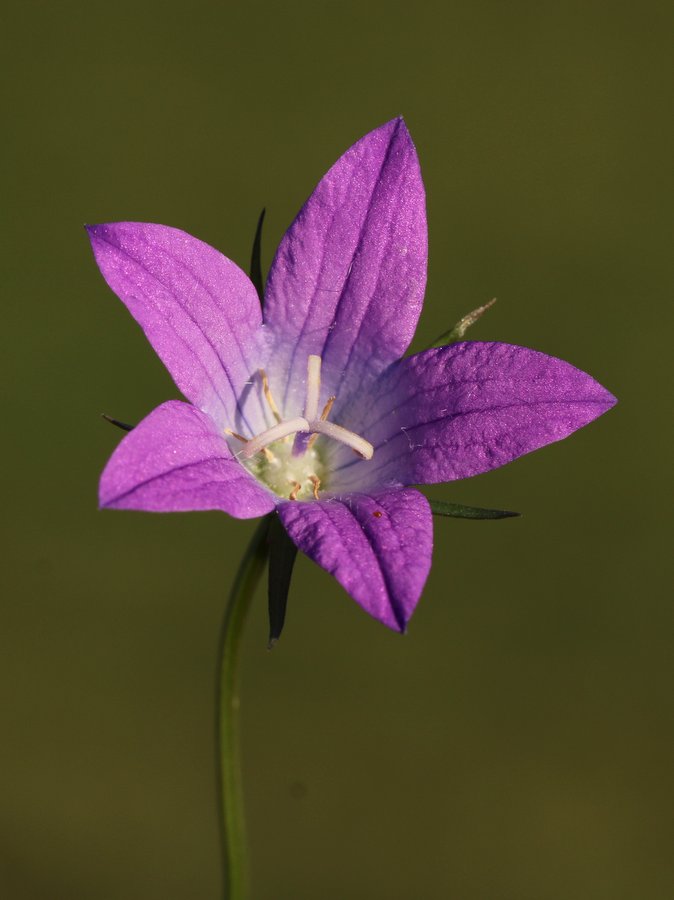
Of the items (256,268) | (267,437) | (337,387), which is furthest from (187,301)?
(337,387)

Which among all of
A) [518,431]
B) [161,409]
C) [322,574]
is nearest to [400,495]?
[518,431]

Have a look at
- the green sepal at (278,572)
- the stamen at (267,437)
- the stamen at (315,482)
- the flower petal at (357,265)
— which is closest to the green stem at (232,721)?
the green sepal at (278,572)

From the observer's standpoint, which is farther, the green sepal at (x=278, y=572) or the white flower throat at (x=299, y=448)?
the white flower throat at (x=299, y=448)

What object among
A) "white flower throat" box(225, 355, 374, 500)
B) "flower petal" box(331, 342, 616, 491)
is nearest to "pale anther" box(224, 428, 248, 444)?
"white flower throat" box(225, 355, 374, 500)

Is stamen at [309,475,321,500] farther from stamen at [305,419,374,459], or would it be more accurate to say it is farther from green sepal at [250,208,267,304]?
green sepal at [250,208,267,304]

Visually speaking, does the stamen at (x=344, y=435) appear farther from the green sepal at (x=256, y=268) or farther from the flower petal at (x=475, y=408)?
the green sepal at (x=256, y=268)

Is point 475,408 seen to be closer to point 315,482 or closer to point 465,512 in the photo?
point 465,512
